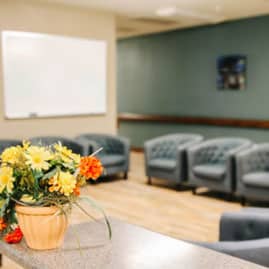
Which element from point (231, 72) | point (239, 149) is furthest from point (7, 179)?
point (231, 72)

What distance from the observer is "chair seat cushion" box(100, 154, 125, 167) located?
274 inches

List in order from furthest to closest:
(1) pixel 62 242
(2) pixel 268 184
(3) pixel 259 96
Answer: (3) pixel 259 96
(2) pixel 268 184
(1) pixel 62 242

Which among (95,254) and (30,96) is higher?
(30,96)

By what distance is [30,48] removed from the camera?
6.80 m

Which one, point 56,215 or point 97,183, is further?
point 97,183

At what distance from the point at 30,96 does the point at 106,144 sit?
1533 mm

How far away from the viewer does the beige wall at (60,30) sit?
6574mm

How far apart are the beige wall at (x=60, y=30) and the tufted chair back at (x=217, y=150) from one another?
2.09m

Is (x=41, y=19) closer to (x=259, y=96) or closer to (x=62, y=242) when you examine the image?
(x=259, y=96)

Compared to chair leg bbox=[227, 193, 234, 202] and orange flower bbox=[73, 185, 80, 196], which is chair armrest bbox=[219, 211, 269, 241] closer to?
orange flower bbox=[73, 185, 80, 196]

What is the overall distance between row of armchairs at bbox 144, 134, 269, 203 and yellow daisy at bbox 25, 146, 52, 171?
4.04 metres

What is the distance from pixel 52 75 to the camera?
7.14 meters

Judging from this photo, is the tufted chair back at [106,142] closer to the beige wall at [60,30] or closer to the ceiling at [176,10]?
the beige wall at [60,30]

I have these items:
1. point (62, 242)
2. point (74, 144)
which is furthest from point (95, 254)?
point (74, 144)
